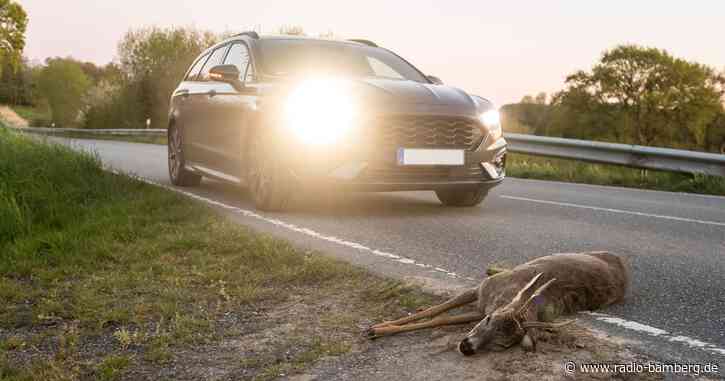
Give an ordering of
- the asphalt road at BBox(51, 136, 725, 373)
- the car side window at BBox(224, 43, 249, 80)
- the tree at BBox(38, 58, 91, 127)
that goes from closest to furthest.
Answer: the asphalt road at BBox(51, 136, 725, 373) < the car side window at BBox(224, 43, 249, 80) < the tree at BBox(38, 58, 91, 127)

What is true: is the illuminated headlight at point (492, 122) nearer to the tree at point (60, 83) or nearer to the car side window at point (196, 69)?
the car side window at point (196, 69)

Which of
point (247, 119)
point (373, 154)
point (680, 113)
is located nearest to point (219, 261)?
point (373, 154)

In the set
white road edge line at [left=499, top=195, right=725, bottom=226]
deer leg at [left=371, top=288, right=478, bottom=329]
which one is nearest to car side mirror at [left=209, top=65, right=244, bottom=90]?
white road edge line at [left=499, top=195, right=725, bottom=226]

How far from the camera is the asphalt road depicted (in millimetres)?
3889

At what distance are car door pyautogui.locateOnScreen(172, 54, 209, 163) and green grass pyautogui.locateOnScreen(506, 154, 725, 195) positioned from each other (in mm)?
5673

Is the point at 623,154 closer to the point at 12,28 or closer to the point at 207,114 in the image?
the point at 207,114

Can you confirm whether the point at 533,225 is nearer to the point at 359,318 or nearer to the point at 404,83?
the point at 404,83

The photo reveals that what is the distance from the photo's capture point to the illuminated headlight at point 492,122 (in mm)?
7054

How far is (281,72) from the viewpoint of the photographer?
294 inches

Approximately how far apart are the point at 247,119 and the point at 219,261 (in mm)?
2627

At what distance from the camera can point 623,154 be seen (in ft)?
39.5

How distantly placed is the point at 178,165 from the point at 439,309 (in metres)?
6.70

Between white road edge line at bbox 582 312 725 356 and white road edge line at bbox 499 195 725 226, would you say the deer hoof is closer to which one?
white road edge line at bbox 582 312 725 356

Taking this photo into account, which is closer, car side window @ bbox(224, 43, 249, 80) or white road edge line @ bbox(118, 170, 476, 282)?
white road edge line @ bbox(118, 170, 476, 282)
